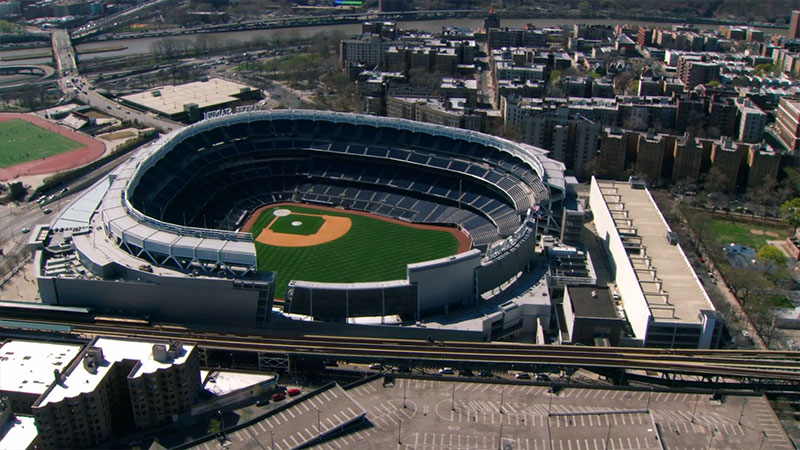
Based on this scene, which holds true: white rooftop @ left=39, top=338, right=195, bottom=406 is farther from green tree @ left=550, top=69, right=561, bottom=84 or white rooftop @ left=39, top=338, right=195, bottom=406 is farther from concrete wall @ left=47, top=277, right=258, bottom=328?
green tree @ left=550, top=69, right=561, bottom=84

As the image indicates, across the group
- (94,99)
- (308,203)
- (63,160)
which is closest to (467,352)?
(308,203)

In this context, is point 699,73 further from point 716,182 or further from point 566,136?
point 716,182

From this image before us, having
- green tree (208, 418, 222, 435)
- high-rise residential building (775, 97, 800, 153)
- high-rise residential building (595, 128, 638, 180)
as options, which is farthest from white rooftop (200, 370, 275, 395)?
high-rise residential building (775, 97, 800, 153)

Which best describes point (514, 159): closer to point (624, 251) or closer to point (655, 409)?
point (624, 251)

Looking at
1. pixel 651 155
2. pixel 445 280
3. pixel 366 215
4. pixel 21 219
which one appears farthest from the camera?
pixel 651 155

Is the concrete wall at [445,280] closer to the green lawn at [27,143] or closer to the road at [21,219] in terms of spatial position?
the road at [21,219]

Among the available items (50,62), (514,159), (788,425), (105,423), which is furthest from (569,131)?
(50,62)
